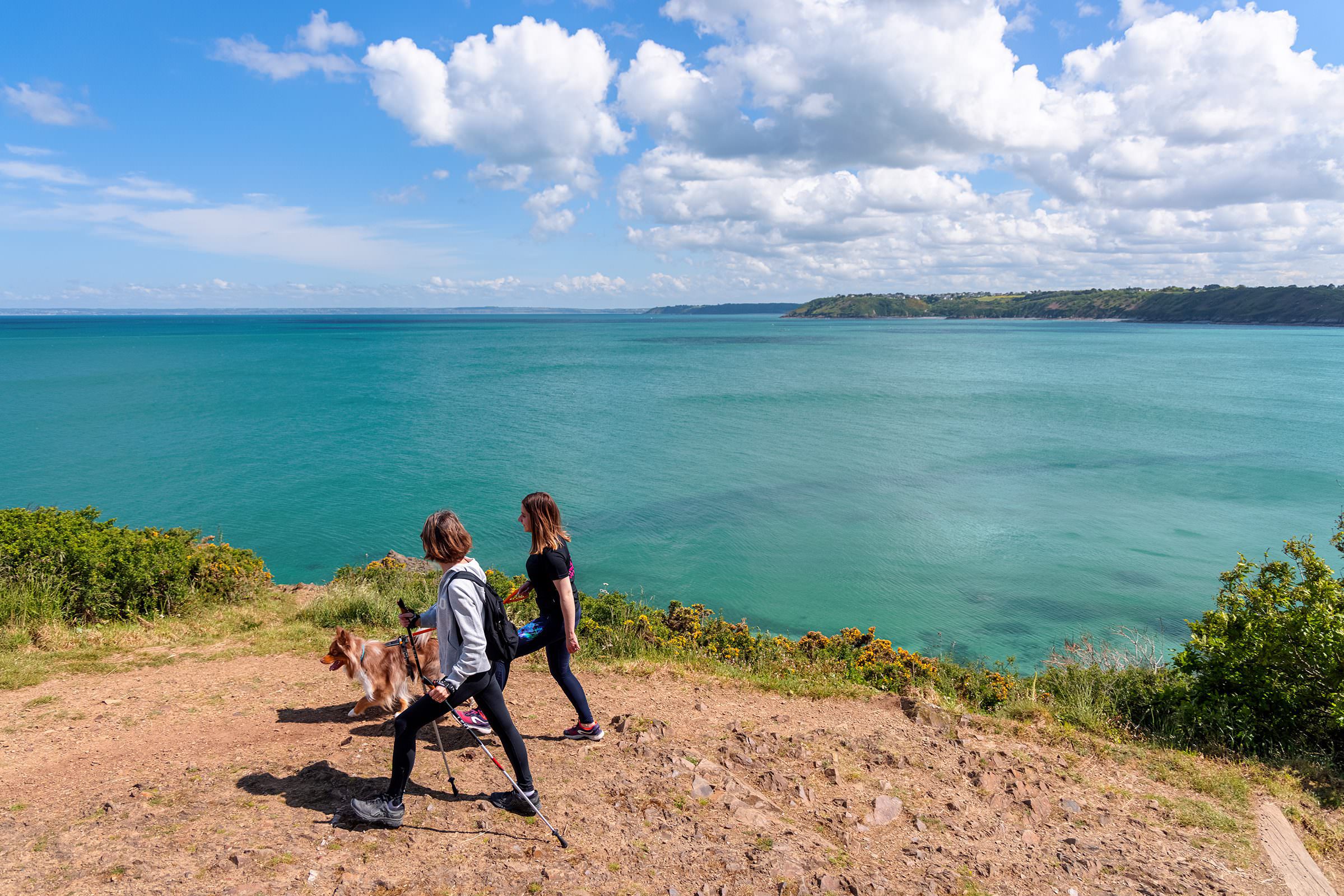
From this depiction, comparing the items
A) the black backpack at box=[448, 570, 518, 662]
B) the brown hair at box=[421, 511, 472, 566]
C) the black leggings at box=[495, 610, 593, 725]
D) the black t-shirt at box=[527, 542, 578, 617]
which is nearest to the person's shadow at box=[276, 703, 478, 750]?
the black leggings at box=[495, 610, 593, 725]

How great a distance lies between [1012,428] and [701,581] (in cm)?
2868

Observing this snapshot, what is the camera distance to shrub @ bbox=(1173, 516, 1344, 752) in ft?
21.6

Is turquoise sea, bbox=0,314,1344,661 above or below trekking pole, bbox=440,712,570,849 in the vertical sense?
below

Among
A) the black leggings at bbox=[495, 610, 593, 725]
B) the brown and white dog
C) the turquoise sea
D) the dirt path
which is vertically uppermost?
the black leggings at bbox=[495, 610, 593, 725]

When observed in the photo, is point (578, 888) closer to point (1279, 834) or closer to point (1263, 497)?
point (1279, 834)

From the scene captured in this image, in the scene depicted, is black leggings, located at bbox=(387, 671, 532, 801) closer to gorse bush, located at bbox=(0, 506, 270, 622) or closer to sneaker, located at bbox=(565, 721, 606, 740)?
sneaker, located at bbox=(565, 721, 606, 740)

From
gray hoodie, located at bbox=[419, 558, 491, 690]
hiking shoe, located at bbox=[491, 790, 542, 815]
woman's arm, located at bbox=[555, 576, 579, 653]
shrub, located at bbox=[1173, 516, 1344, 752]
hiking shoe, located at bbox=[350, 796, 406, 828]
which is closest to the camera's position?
gray hoodie, located at bbox=[419, 558, 491, 690]

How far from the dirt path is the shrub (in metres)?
1.67

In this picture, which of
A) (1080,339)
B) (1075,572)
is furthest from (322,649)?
(1080,339)

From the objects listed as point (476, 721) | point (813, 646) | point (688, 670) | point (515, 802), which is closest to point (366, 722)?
point (476, 721)

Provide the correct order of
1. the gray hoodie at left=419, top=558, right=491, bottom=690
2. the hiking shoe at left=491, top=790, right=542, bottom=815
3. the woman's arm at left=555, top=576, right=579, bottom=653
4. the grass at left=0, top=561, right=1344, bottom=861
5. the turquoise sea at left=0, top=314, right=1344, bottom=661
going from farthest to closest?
the turquoise sea at left=0, top=314, right=1344, bottom=661 < the grass at left=0, top=561, right=1344, bottom=861 < the woman's arm at left=555, top=576, right=579, bottom=653 < the hiking shoe at left=491, top=790, right=542, bottom=815 < the gray hoodie at left=419, top=558, right=491, bottom=690

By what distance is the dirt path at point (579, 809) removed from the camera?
4.28 m

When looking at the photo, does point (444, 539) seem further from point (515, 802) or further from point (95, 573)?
point (95, 573)

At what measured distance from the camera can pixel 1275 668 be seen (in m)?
6.91
